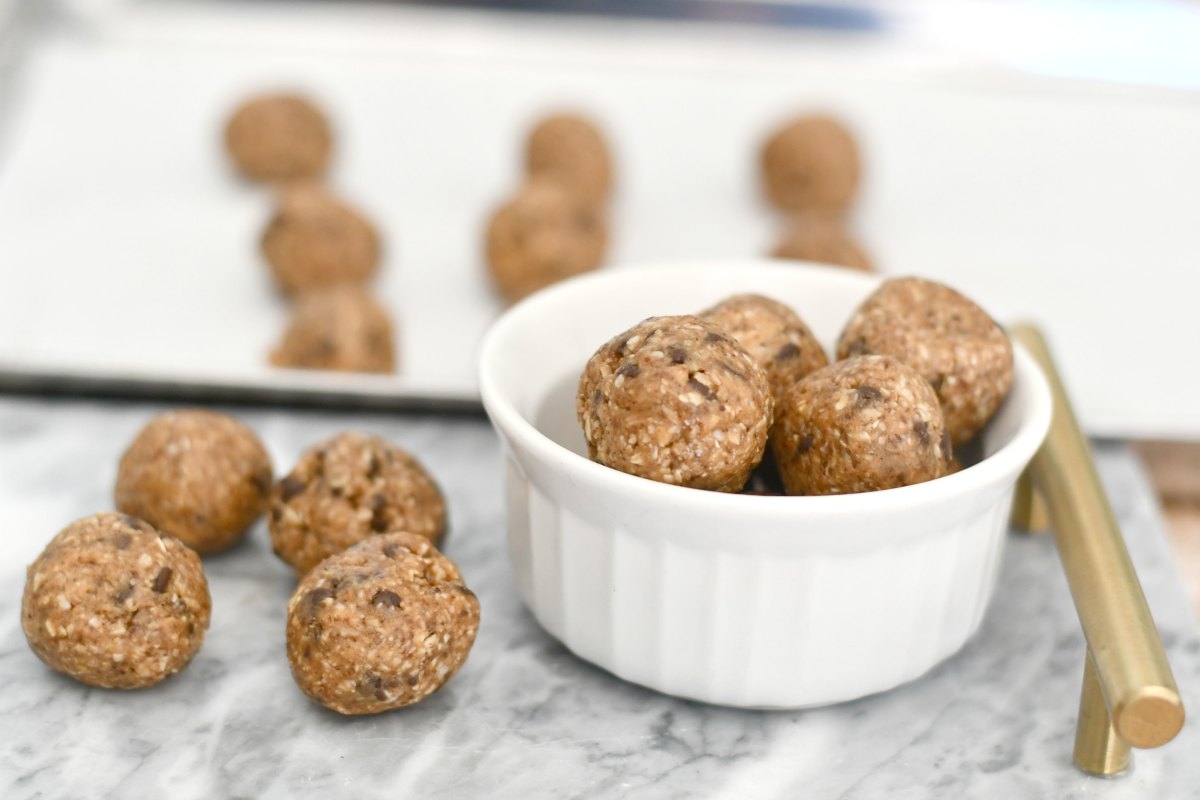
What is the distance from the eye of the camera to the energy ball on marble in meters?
0.95

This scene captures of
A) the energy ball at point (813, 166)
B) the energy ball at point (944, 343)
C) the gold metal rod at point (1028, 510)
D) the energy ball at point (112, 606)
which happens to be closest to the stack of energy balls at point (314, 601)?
the energy ball at point (112, 606)

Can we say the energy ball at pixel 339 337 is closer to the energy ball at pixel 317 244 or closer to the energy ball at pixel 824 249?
the energy ball at pixel 317 244

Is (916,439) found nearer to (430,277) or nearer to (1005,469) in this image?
(1005,469)

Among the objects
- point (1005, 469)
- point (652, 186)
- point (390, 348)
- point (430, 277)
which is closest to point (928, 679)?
point (1005, 469)

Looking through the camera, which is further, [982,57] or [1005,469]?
[982,57]

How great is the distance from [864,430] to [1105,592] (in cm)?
20

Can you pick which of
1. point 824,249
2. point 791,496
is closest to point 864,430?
point 791,496

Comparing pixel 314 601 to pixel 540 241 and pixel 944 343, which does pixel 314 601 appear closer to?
pixel 944 343

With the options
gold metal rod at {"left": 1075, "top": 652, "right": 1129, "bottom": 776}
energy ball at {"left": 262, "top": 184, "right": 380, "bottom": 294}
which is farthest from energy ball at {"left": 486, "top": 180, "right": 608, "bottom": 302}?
gold metal rod at {"left": 1075, "top": 652, "right": 1129, "bottom": 776}

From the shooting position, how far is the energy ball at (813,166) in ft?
6.38

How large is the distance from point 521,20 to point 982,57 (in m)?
0.75

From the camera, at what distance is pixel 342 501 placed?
111 cm

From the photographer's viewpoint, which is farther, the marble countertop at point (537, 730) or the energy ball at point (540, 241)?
the energy ball at point (540, 241)

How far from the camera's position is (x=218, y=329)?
167 centimetres
